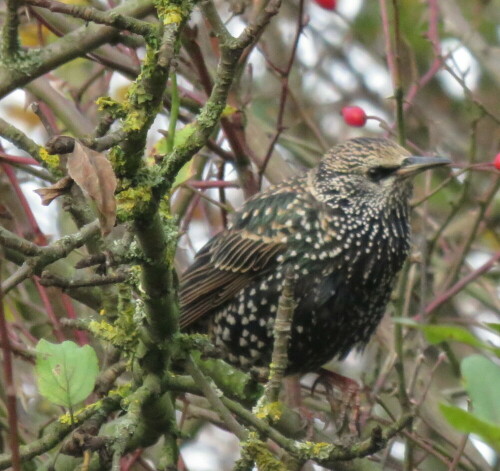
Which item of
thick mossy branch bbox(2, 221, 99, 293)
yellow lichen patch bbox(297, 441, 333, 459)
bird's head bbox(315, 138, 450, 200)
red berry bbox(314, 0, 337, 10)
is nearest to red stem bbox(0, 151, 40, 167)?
thick mossy branch bbox(2, 221, 99, 293)

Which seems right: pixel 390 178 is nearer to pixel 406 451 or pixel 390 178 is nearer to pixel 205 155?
pixel 205 155

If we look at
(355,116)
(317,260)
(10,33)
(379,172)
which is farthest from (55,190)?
(379,172)

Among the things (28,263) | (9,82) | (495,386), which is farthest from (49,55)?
(495,386)

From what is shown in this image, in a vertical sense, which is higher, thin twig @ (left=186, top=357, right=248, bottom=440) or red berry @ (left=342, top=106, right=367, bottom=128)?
red berry @ (left=342, top=106, right=367, bottom=128)

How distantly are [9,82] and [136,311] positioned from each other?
77cm

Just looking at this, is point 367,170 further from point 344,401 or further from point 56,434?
point 56,434

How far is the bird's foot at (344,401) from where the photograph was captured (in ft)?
12.2

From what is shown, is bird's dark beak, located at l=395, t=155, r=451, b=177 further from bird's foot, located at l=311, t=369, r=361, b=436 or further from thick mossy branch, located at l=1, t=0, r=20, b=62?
thick mossy branch, located at l=1, t=0, r=20, b=62

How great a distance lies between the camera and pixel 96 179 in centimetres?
188

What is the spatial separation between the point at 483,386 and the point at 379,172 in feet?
9.10

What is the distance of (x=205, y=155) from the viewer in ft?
14.0

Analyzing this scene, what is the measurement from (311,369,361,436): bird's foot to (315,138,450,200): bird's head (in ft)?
2.43

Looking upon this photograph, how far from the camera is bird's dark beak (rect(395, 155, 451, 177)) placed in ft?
12.9

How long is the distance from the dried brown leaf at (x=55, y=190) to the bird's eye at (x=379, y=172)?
7.71 ft
